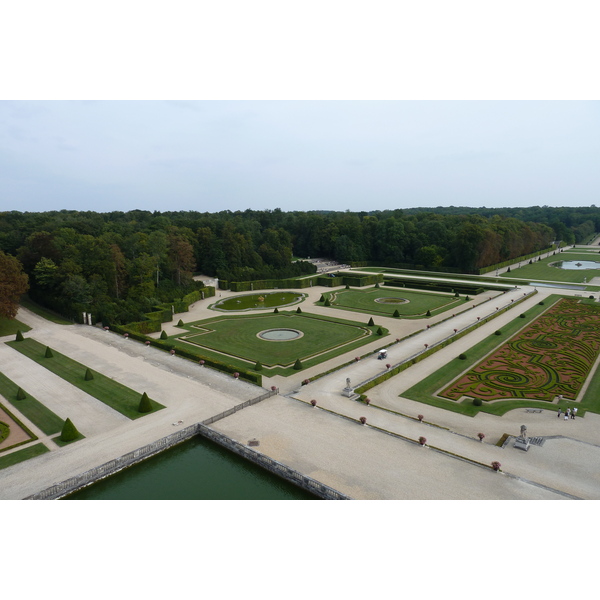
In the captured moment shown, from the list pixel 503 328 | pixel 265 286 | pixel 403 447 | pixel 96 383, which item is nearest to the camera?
Answer: pixel 403 447

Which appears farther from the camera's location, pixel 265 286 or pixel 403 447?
pixel 265 286

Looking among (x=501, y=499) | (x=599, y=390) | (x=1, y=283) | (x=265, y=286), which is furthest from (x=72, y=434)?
(x=265, y=286)

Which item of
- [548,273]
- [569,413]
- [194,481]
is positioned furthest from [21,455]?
[548,273]

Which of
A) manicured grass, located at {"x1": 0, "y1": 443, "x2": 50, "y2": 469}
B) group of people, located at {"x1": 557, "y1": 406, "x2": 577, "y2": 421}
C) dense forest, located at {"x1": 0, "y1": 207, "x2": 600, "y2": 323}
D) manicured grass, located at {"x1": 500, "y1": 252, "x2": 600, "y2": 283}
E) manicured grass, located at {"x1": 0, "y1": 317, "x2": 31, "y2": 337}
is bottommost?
manicured grass, located at {"x1": 0, "y1": 443, "x2": 50, "y2": 469}

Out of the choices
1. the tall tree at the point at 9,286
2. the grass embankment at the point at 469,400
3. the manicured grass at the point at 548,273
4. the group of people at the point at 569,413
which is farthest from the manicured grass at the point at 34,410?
the manicured grass at the point at 548,273

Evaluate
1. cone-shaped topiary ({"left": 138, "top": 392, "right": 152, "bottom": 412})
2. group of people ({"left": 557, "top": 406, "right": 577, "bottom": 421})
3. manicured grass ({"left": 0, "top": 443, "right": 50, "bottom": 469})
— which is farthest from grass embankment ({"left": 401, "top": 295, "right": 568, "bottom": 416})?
manicured grass ({"left": 0, "top": 443, "right": 50, "bottom": 469})

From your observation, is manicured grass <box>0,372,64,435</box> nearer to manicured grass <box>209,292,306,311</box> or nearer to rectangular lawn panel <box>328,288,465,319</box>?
manicured grass <box>209,292,306,311</box>

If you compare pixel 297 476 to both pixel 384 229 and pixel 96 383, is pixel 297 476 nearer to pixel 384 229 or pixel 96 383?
pixel 96 383

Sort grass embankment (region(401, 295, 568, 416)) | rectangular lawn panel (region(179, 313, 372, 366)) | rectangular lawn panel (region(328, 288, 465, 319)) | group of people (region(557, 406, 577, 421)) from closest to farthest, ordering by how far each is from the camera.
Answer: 1. group of people (region(557, 406, 577, 421))
2. grass embankment (region(401, 295, 568, 416))
3. rectangular lawn panel (region(179, 313, 372, 366))
4. rectangular lawn panel (region(328, 288, 465, 319))
